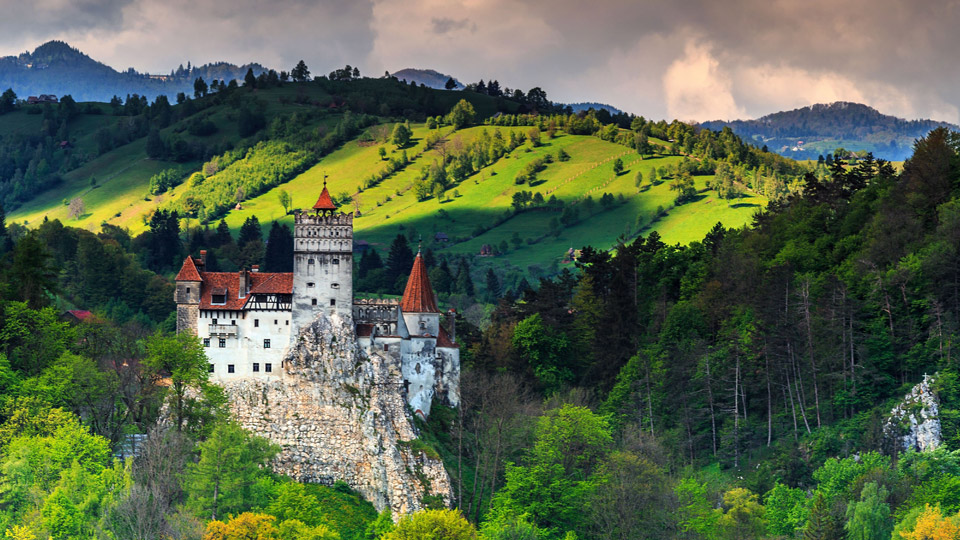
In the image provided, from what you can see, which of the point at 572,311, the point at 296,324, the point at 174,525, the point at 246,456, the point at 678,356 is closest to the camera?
the point at 174,525

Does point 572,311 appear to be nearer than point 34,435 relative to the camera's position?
No

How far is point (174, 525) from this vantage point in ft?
250

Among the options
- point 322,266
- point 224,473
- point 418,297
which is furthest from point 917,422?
point 224,473

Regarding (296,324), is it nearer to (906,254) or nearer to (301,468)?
(301,468)

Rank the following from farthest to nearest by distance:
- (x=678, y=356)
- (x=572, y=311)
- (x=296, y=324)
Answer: (x=572, y=311) → (x=678, y=356) → (x=296, y=324)

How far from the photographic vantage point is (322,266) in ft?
300

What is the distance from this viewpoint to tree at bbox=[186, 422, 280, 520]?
270 feet

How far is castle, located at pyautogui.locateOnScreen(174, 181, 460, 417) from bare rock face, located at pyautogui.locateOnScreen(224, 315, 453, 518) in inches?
38.9

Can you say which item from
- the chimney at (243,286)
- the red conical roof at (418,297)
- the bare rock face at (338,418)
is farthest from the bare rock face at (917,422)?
the chimney at (243,286)

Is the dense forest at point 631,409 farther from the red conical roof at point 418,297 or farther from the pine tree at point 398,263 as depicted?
the pine tree at point 398,263

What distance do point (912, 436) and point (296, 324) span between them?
41.9 metres

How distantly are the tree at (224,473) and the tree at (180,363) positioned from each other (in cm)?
455

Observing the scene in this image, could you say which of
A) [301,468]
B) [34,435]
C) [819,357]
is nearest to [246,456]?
[301,468]

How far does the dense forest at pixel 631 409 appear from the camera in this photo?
262 ft
